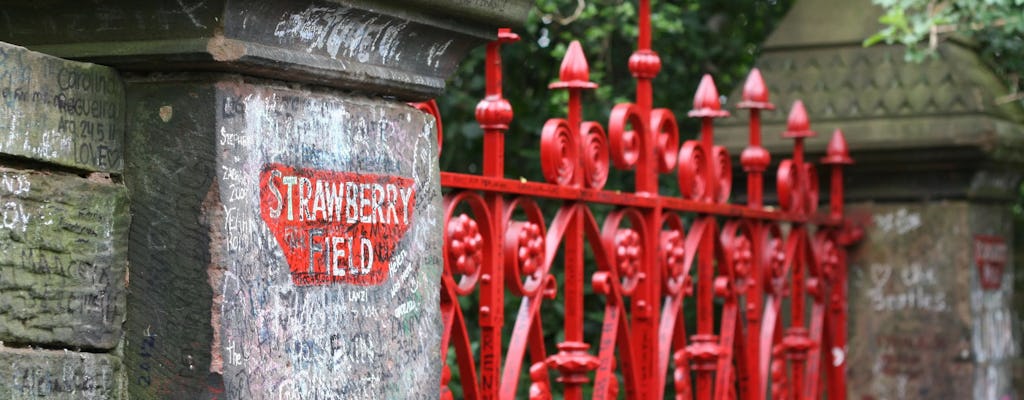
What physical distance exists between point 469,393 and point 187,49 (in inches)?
45.5

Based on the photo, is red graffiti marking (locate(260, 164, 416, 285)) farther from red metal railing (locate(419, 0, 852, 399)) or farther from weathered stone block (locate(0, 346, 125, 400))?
red metal railing (locate(419, 0, 852, 399))

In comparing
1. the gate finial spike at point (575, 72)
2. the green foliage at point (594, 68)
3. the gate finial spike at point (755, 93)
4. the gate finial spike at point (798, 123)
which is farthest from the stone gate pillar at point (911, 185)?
the gate finial spike at point (575, 72)

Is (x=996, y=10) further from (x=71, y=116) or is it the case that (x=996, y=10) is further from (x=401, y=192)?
(x=71, y=116)

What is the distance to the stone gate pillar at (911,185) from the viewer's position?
441 centimetres

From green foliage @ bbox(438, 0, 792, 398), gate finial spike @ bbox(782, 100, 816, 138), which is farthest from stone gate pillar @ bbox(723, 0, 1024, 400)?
green foliage @ bbox(438, 0, 792, 398)

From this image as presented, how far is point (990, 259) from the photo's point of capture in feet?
15.1

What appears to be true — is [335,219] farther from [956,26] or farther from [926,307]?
[926,307]

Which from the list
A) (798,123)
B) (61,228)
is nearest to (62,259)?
(61,228)

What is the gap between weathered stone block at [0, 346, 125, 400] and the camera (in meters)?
1.77

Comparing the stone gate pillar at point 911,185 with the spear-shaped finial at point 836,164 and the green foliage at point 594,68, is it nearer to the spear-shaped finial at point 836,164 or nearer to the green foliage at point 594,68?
the spear-shaped finial at point 836,164

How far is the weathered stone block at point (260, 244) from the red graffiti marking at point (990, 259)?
9.14ft

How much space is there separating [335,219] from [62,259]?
1.29 feet

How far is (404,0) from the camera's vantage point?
2.12 metres

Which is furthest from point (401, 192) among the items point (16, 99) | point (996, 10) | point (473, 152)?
point (473, 152)
